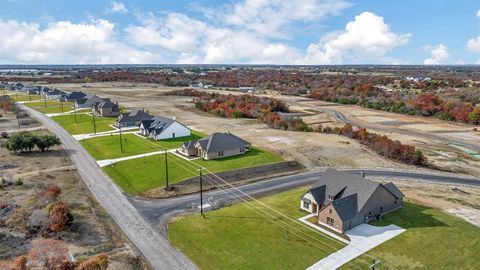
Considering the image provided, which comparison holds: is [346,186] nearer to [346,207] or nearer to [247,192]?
[346,207]

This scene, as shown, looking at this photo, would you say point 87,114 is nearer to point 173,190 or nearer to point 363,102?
point 173,190

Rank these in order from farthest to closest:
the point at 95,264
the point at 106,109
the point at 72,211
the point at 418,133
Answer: the point at 106,109 → the point at 418,133 → the point at 72,211 → the point at 95,264

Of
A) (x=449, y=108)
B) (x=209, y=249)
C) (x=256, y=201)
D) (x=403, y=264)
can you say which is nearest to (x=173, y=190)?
(x=256, y=201)

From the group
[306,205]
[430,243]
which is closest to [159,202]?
[306,205]

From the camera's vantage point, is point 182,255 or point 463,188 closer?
point 182,255

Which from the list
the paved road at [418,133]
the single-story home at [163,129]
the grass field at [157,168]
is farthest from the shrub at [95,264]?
the paved road at [418,133]

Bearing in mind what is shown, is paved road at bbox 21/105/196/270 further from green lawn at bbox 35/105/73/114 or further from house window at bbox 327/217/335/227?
green lawn at bbox 35/105/73/114

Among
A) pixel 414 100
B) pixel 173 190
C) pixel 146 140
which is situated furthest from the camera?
pixel 414 100
